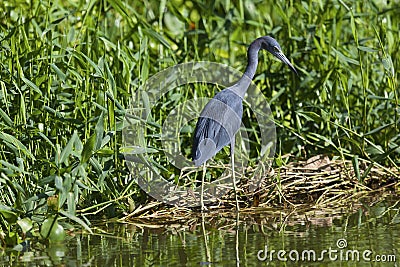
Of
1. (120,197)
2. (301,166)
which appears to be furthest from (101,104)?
(301,166)

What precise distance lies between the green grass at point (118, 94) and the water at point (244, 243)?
6.7 inches

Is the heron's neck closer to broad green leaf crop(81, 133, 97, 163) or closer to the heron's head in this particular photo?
the heron's head

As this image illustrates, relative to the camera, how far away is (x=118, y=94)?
4.59 meters

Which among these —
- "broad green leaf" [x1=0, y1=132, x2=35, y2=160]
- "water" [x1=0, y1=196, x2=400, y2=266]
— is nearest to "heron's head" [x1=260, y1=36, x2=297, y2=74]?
"water" [x1=0, y1=196, x2=400, y2=266]

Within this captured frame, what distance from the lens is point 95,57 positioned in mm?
4734

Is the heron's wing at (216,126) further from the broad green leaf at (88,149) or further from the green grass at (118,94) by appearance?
the broad green leaf at (88,149)

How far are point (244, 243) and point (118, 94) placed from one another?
1.32 meters

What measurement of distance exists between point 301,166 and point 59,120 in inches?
58.9

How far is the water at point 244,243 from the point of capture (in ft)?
11.1

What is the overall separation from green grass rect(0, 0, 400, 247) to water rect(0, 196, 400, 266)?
0.17 meters

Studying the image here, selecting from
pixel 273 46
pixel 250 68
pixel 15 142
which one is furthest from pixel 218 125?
pixel 15 142

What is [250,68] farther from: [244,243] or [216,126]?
[244,243]

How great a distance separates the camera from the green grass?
4.01 m

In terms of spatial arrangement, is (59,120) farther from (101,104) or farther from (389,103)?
(389,103)
